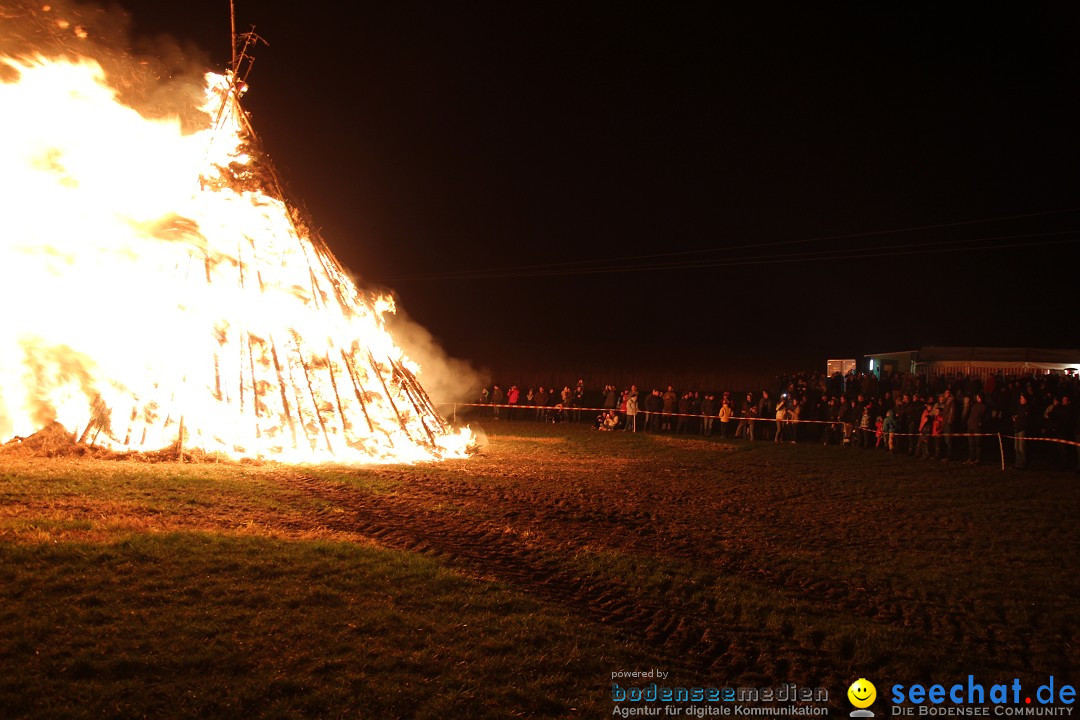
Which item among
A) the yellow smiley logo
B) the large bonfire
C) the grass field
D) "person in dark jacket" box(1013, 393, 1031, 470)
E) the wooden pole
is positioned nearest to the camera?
the grass field

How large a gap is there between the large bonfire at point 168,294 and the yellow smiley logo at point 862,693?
1111 centimetres

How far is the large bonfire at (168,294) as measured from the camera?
12.0 meters

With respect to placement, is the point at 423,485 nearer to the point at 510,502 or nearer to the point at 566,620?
the point at 510,502

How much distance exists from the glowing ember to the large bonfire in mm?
28

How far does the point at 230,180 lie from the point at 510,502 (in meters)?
9.41

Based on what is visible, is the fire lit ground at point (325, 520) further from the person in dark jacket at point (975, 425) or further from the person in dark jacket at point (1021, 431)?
the person in dark jacket at point (975, 425)

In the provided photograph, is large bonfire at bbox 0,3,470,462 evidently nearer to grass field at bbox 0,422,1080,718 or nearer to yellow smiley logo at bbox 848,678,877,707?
grass field at bbox 0,422,1080,718

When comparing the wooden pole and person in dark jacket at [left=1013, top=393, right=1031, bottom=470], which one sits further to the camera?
person in dark jacket at [left=1013, top=393, right=1031, bottom=470]

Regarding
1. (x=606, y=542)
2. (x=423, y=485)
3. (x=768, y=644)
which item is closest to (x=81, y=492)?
(x=423, y=485)

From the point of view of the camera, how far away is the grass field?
15.9ft

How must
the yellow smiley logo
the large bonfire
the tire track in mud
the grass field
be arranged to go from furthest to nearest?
the large bonfire → the tire track in mud → the yellow smiley logo → the grass field

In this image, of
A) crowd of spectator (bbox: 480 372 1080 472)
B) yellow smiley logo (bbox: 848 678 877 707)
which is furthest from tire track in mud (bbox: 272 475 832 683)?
crowd of spectator (bbox: 480 372 1080 472)

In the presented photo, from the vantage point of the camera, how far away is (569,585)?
24.2 feet

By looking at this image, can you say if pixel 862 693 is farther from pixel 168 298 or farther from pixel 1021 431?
pixel 1021 431
